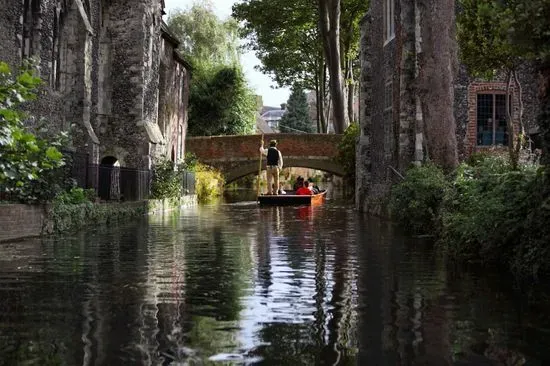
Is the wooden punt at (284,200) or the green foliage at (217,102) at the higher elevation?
the green foliage at (217,102)

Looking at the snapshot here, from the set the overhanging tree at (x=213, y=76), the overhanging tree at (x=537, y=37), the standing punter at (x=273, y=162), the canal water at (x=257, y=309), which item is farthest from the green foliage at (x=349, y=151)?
the overhanging tree at (x=537, y=37)

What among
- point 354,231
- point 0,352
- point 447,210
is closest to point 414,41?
point 354,231

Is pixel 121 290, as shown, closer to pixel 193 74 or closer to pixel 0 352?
pixel 0 352

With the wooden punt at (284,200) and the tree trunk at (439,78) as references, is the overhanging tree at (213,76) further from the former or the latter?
the tree trunk at (439,78)

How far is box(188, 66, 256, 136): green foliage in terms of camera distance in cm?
5194

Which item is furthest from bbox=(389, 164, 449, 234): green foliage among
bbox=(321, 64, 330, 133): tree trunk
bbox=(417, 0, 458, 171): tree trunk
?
bbox=(321, 64, 330, 133): tree trunk

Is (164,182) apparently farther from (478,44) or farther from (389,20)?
(478,44)

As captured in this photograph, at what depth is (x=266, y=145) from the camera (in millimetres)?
43062

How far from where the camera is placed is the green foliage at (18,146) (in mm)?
10539

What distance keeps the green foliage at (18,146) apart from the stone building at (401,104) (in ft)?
29.7

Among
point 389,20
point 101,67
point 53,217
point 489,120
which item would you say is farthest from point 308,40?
point 53,217

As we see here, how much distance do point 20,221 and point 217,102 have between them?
39431 mm

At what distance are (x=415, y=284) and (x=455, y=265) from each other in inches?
78.7

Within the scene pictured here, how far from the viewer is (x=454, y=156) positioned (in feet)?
55.8
